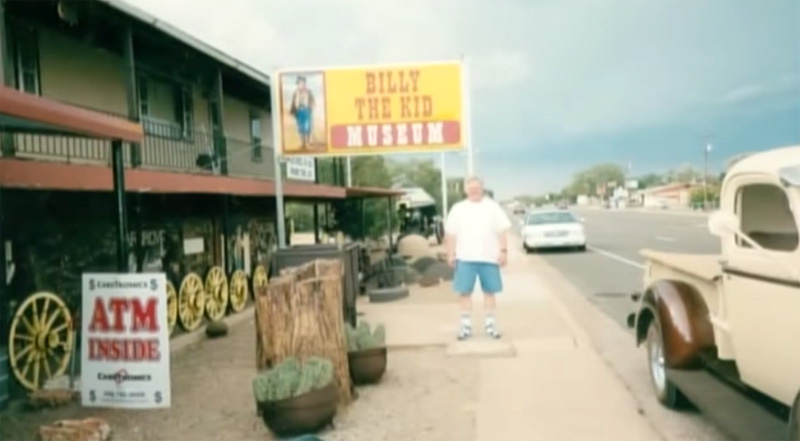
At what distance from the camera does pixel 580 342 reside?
9602 millimetres

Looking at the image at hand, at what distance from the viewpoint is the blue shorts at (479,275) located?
31.0 feet

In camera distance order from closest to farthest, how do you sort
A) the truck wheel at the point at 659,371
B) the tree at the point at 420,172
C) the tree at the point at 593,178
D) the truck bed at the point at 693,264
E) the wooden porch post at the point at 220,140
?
1. the truck bed at the point at 693,264
2. the truck wheel at the point at 659,371
3. the wooden porch post at the point at 220,140
4. the tree at the point at 420,172
5. the tree at the point at 593,178

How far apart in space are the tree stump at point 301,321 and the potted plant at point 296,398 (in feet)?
1.86

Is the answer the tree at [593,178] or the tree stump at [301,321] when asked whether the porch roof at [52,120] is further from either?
the tree at [593,178]

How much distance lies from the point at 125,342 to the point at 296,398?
68.3 inches

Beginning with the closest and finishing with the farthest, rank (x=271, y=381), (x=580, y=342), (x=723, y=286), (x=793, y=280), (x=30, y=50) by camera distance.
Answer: (x=793, y=280)
(x=723, y=286)
(x=271, y=381)
(x=580, y=342)
(x=30, y=50)

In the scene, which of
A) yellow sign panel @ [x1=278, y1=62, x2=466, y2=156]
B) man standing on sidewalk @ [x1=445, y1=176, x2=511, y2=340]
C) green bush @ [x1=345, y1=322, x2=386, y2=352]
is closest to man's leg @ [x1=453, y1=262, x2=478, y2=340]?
man standing on sidewalk @ [x1=445, y1=176, x2=511, y2=340]

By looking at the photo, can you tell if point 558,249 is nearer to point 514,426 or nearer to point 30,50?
point 30,50

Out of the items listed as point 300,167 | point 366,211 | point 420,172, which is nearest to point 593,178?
point 420,172

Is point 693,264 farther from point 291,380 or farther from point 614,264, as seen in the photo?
point 614,264

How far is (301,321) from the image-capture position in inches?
268

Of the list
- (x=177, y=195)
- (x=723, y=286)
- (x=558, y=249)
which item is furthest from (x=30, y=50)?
(x=558, y=249)

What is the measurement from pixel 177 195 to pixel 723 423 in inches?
420

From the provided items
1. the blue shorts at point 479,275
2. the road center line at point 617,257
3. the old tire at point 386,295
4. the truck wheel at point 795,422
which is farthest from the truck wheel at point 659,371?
the road center line at point 617,257
